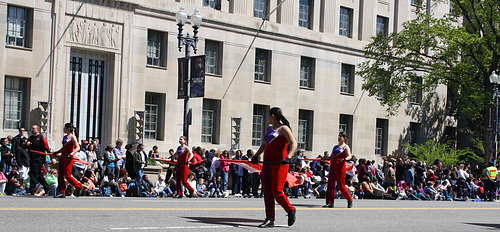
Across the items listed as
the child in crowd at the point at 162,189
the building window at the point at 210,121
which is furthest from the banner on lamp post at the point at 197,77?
the building window at the point at 210,121

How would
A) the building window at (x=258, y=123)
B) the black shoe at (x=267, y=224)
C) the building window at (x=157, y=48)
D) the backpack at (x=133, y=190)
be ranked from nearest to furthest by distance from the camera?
the black shoe at (x=267, y=224) → the backpack at (x=133, y=190) → the building window at (x=157, y=48) → the building window at (x=258, y=123)

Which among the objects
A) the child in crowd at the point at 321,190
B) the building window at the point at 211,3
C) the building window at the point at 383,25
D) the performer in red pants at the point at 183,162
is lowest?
the child in crowd at the point at 321,190

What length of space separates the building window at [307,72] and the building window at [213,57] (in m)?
6.05

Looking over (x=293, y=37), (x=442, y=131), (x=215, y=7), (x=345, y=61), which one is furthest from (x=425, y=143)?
(x=215, y=7)

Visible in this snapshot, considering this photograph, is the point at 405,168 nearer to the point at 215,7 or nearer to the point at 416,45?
the point at 416,45

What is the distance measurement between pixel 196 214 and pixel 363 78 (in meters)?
31.5

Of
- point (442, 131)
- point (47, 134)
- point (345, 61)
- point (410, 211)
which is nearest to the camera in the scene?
point (410, 211)

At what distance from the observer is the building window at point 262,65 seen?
126ft

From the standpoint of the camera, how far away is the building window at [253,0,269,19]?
38250mm

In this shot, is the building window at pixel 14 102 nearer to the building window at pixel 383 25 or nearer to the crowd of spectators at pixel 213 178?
the crowd of spectators at pixel 213 178

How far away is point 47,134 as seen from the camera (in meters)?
29.0

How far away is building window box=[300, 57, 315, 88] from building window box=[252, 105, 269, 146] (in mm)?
3156

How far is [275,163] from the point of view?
11227mm

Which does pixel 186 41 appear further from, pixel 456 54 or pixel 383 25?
pixel 383 25
